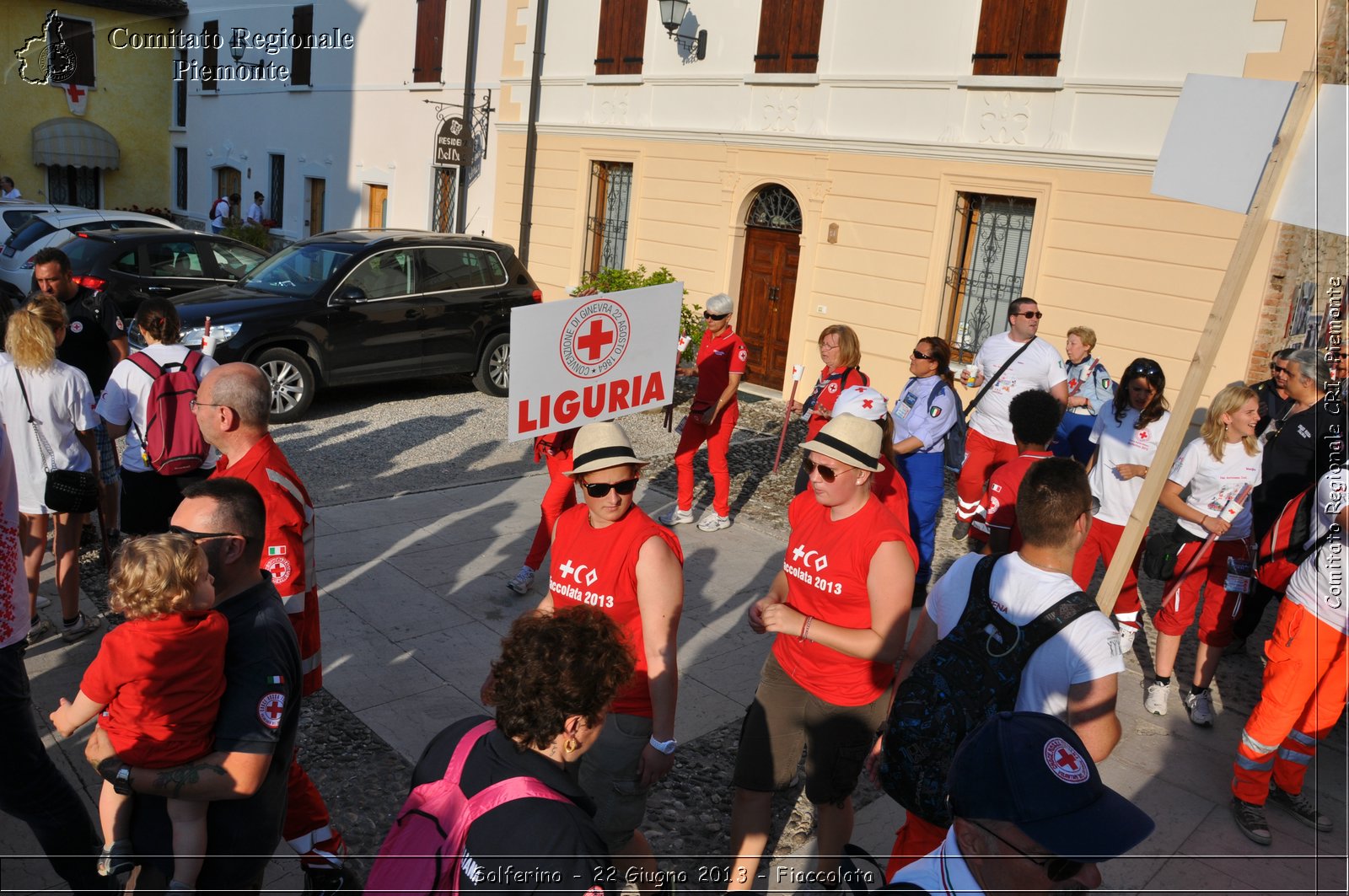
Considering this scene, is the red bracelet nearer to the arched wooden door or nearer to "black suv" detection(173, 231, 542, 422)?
"black suv" detection(173, 231, 542, 422)

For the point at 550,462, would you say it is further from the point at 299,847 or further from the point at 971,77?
the point at 971,77

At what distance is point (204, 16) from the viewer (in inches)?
1149

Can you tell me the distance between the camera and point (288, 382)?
33.3 ft

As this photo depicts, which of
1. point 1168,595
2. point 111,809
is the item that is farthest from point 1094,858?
point 1168,595

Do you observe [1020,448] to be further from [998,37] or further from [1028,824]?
[998,37]

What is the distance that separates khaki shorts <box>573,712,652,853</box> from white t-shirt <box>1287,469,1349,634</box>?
Answer: 2791mm

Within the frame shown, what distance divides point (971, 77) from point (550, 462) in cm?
840

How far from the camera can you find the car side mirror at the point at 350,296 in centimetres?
1052

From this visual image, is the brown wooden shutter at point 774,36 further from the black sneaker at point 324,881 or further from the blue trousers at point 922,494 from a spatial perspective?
the black sneaker at point 324,881

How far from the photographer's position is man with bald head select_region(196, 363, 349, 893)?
3408 millimetres

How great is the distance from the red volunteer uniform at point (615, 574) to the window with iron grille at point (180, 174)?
1252 inches

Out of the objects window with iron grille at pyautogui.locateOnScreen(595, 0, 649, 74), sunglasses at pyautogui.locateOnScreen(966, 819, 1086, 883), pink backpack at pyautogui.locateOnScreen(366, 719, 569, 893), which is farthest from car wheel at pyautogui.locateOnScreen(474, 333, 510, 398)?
sunglasses at pyautogui.locateOnScreen(966, 819, 1086, 883)

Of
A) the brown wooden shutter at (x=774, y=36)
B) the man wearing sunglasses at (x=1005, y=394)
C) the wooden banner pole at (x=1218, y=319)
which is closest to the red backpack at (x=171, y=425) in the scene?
the wooden banner pole at (x=1218, y=319)

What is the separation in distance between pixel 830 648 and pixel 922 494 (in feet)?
10.7
